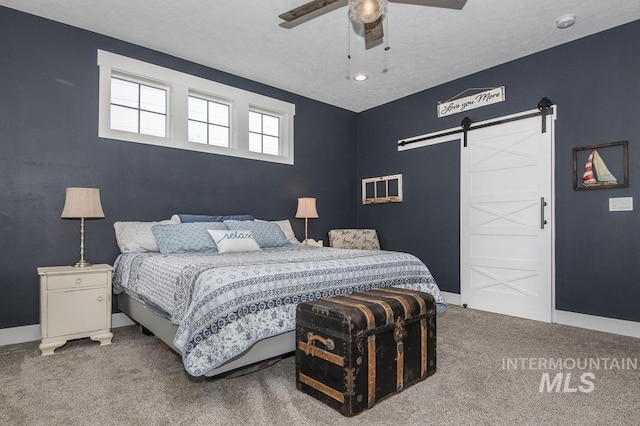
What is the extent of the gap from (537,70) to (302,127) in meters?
2.80

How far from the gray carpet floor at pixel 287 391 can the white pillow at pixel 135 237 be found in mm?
823

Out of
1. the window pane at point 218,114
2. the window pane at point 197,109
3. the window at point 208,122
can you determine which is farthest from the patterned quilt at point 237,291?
the window pane at point 218,114

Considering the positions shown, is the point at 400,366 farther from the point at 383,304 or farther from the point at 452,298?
the point at 452,298

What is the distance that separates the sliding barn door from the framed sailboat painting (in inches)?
9.4

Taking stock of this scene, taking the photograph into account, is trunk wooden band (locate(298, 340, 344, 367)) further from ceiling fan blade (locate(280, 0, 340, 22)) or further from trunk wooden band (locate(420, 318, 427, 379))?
ceiling fan blade (locate(280, 0, 340, 22))

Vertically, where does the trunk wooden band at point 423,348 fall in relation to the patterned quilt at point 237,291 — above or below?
below

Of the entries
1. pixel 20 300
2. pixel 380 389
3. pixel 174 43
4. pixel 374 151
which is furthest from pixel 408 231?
pixel 20 300

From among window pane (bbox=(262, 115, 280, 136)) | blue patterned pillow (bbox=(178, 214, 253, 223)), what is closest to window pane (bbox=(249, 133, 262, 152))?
window pane (bbox=(262, 115, 280, 136))

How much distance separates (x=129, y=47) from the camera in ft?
11.6

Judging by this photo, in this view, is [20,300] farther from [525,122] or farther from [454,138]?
[525,122]

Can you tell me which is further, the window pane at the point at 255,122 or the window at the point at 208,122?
the window pane at the point at 255,122

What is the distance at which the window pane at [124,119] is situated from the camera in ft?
11.8

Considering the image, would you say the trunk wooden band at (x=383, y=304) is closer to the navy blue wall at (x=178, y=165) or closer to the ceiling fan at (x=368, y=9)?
the ceiling fan at (x=368, y=9)

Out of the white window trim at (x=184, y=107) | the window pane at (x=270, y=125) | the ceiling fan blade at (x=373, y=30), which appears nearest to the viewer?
the ceiling fan blade at (x=373, y=30)
